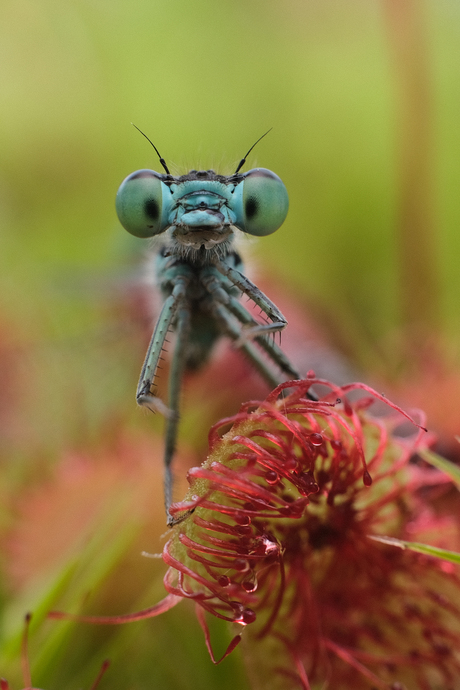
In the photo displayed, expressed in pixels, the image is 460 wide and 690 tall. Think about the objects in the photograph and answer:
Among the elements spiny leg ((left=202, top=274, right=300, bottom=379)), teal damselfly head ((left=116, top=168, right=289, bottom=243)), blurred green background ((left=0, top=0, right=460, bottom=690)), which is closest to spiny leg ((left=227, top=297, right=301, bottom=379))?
spiny leg ((left=202, top=274, right=300, bottom=379))

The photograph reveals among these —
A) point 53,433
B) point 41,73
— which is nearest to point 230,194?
point 53,433

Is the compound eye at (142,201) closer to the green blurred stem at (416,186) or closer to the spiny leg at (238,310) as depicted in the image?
the spiny leg at (238,310)

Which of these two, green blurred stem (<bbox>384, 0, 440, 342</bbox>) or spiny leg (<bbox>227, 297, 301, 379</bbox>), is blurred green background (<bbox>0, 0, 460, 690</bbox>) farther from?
spiny leg (<bbox>227, 297, 301, 379</bbox>)

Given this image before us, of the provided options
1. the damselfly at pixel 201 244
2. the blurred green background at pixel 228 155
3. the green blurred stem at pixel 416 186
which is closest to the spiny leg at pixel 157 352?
the damselfly at pixel 201 244

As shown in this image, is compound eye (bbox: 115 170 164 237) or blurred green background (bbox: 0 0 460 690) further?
blurred green background (bbox: 0 0 460 690)

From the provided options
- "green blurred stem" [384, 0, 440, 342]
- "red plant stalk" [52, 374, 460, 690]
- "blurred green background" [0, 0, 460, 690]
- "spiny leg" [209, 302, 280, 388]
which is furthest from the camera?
"green blurred stem" [384, 0, 440, 342]

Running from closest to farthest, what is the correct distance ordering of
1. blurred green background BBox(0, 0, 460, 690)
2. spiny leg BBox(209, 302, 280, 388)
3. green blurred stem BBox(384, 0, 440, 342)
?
spiny leg BBox(209, 302, 280, 388) < blurred green background BBox(0, 0, 460, 690) < green blurred stem BBox(384, 0, 440, 342)
